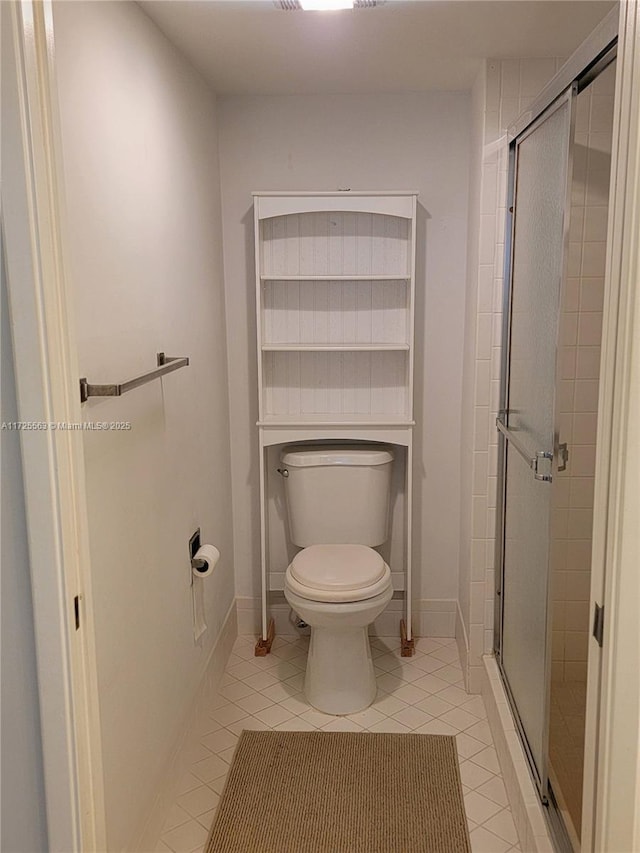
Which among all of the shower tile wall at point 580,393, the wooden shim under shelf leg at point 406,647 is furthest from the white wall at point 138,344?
the shower tile wall at point 580,393

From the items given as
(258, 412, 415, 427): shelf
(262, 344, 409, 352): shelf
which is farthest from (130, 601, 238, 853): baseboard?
(262, 344, 409, 352): shelf

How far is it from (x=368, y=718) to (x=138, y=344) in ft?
5.34

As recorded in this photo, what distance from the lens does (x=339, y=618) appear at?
110 inches

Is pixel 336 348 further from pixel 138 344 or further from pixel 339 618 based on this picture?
pixel 138 344

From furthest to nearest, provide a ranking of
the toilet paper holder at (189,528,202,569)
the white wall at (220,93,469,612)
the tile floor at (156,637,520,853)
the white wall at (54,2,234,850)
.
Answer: the white wall at (220,93,469,612)
the toilet paper holder at (189,528,202,569)
the tile floor at (156,637,520,853)
the white wall at (54,2,234,850)

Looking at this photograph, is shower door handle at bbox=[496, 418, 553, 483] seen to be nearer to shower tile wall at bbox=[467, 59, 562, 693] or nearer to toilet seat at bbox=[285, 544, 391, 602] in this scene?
shower tile wall at bbox=[467, 59, 562, 693]

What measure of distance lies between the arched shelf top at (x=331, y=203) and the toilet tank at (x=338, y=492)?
0.96 meters

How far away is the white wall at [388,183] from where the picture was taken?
3156mm

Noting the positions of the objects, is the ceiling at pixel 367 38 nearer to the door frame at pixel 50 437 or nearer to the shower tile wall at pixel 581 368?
the shower tile wall at pixel 581 368

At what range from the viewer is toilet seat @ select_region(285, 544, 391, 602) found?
2.80m

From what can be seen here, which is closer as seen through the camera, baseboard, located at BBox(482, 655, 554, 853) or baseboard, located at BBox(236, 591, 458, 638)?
baseboard, located at BBox(482, 655, 554, 853)

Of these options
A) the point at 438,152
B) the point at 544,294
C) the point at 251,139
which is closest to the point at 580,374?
the point at 544,294

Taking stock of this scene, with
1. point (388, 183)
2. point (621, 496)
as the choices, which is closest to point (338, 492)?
point (388, 183)

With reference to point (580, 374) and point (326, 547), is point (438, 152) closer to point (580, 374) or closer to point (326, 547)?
point (580, 374)
